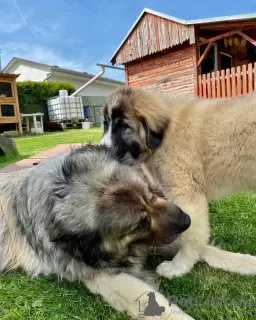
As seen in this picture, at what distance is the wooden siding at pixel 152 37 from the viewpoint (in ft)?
39.4

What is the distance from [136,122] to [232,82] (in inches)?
305

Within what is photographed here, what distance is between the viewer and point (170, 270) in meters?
1.96

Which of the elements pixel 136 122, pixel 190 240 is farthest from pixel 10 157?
pixel 190 240

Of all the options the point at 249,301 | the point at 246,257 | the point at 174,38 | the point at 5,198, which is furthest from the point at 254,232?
the point at 174,38

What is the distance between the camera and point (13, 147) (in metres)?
7.73

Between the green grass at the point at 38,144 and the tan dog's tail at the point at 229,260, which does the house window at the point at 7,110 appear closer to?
the green grass at the point at 38,144

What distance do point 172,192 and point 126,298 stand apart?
887 millimetres

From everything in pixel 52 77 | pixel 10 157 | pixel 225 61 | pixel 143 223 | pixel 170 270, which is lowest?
pixel 170 270

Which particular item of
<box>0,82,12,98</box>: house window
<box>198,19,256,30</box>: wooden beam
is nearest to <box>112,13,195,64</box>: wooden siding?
<box>198,19,256,30</box>: wooden beam

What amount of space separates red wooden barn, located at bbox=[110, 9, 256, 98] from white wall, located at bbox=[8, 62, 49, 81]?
12.4 meters

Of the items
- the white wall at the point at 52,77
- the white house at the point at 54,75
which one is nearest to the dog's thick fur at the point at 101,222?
the white house at the point at 54,75

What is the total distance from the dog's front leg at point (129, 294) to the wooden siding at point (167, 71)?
10193 millimetres

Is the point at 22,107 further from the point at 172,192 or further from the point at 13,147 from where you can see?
the point at 172,192

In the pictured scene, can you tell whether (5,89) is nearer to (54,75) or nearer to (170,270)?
(54,75)
